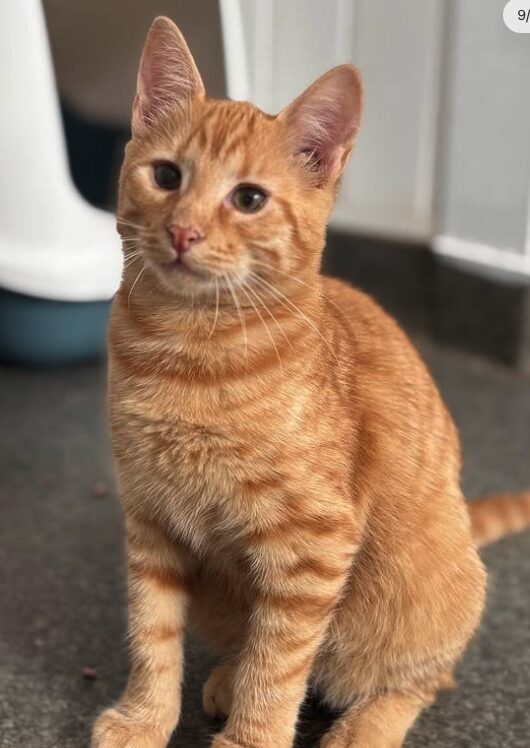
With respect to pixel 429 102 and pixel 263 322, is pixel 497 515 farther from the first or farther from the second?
pixel 429 102

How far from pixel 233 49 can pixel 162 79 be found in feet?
3.70

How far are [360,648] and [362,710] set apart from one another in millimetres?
70

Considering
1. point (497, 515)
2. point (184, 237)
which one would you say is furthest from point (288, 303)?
point (497, 515)

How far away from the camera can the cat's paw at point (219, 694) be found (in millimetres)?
1103

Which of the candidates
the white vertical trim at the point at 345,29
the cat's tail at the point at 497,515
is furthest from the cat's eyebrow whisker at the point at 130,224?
the white vertical trim at the point at 345,29

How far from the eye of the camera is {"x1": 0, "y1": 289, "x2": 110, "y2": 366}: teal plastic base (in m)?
1.94

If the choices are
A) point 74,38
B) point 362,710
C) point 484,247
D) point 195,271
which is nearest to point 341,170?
point 195,271

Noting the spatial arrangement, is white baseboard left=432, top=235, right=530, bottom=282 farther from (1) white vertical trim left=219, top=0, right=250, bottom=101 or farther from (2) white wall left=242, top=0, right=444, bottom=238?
Answer: (1) white vertical trim left=219, top=0, right=250, bottom=101

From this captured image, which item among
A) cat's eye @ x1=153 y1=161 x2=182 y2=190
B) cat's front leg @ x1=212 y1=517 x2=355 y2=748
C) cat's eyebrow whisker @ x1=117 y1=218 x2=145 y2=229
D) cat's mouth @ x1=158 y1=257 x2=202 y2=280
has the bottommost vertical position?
cat's front leg @ x1=212 y1=517 x2=355 y2=748

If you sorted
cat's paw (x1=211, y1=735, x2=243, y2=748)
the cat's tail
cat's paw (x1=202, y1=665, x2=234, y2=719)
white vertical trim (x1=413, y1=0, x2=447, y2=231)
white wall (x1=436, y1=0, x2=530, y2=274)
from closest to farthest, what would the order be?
cat's paw (x1=211, y1=735, x2=243, y2=748) < cat's paw (x1=202, y1=665, x2=234, y2=719) < the cat's tail < white wall (x1=436, y1=0, x2=530, y2=274) < white vertical trim (x1=413, y1=0, x2=447, y2=231)

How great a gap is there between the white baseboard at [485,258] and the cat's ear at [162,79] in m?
1.20

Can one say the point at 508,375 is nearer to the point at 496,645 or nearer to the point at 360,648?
the point at 496,645

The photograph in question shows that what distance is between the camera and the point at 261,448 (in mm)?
922

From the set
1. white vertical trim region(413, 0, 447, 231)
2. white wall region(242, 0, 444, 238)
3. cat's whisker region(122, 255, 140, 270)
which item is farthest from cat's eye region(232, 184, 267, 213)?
white vertical trim region(413, 0, 447, 231)
